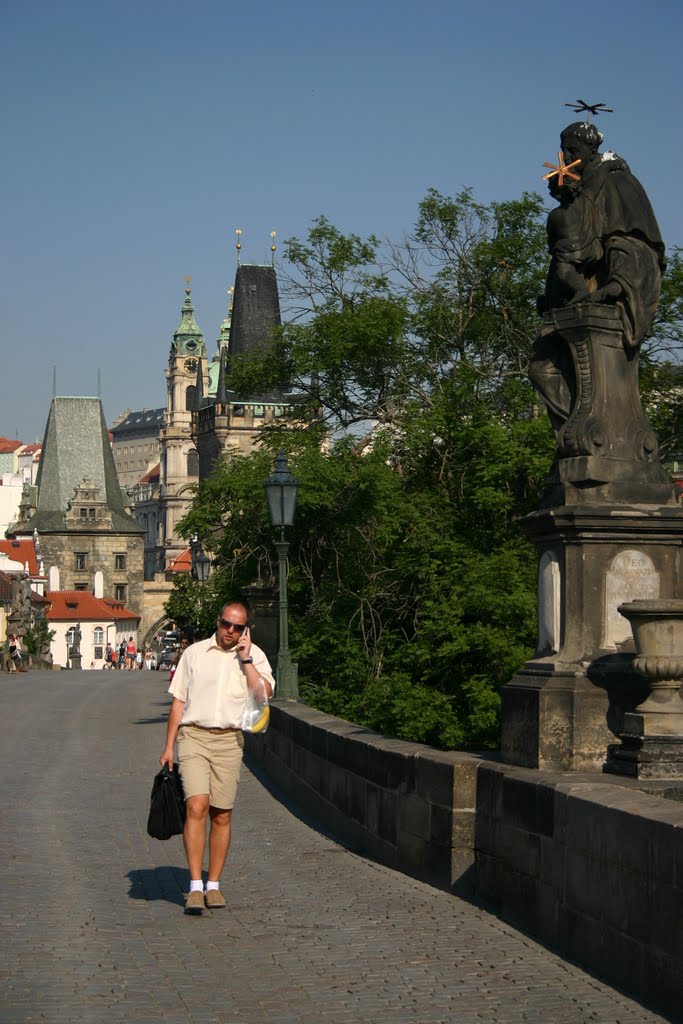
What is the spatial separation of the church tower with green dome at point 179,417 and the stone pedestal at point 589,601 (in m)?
172

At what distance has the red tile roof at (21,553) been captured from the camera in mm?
117312

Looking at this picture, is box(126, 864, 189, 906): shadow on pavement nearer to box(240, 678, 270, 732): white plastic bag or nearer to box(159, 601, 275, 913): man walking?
box(159, 601, 275, 913): man walking

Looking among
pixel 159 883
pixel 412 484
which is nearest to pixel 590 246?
pixel 159 883

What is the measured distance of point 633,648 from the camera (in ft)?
27.5

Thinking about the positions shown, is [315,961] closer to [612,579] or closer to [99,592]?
[612,579]

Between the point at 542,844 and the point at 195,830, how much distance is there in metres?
1.94

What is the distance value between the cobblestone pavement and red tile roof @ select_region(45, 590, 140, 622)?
111 meters

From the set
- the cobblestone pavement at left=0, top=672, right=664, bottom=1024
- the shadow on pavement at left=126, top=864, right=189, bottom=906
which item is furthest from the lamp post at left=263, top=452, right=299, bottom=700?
the shadow on pavement at left=126, top=864, right=189, bottom=906

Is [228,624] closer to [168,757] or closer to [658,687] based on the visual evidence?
[168,757]

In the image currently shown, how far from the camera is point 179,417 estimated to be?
185 metres

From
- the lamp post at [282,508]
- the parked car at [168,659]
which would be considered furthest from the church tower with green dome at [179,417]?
the lamp post at [282,508]

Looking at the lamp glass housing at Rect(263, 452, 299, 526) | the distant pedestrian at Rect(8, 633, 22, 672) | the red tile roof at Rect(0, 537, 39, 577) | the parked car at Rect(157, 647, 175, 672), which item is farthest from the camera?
the red tile roof at Rect(0, 537, 39, 577)

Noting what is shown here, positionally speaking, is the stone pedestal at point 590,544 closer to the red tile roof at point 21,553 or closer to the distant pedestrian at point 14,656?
the distant pedestrian at point 14,656

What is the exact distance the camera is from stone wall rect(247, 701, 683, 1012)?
566 centimetres
